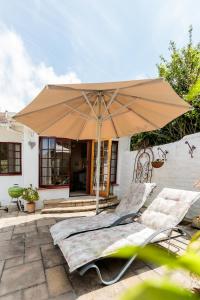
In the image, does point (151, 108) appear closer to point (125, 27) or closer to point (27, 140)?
point (125, 27)

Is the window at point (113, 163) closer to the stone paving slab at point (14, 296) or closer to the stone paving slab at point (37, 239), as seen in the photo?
the stone paving slab at point (37, 239)

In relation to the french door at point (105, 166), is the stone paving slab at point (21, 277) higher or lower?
lower

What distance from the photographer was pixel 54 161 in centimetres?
671

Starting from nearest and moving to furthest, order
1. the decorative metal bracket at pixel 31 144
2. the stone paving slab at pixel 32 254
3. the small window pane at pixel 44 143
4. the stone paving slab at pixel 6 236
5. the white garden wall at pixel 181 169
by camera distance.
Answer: the stone paving slab at pixel 32 254, the stone paving slab at pixel 6 236, the white garden wall at pixel 181 169, the decorative metal bracket at pixel 31 144, the small window pane at pixel 44 143

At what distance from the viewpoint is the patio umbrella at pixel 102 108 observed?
9.51 ft

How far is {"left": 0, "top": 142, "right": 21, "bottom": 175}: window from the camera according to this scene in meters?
7.59

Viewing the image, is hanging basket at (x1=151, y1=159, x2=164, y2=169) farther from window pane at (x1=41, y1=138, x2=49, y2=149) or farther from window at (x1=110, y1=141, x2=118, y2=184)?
window pane at (x1=41, y1=138, x2=49, y2=149)

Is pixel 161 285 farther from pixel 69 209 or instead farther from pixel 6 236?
pixel 69 209

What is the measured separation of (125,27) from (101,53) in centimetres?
127

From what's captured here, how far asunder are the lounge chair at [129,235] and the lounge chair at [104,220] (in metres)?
0.15

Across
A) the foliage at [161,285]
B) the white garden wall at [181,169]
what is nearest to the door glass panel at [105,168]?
the white garden wall at [181,169]

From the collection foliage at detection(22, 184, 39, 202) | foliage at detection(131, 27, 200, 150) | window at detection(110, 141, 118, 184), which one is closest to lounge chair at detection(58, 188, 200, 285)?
foliage at detection(22, 184, 39, 202)

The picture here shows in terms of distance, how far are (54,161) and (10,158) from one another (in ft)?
7.23

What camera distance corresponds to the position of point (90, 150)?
7422mm
